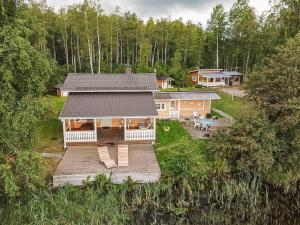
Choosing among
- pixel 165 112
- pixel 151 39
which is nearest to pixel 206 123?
pixel 165 112

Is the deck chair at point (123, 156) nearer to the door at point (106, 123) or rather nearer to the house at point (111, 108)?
the house at point (111, 108)

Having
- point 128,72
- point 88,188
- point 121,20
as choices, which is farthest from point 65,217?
point 121,20

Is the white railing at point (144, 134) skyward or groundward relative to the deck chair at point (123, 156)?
skyward

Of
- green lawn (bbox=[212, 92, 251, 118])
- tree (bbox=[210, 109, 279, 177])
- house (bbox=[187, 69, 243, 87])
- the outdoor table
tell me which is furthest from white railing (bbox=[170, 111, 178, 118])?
house (bbox=[187, 69, 243, 87])

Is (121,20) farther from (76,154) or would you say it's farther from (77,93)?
(76,154)

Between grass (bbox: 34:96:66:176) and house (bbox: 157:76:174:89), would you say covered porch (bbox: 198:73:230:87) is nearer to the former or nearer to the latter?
house (bbox: 157:76:174:89)

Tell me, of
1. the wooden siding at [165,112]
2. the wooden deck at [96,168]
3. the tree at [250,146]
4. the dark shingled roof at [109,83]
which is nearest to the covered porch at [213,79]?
the wooden siding at [165,112]
